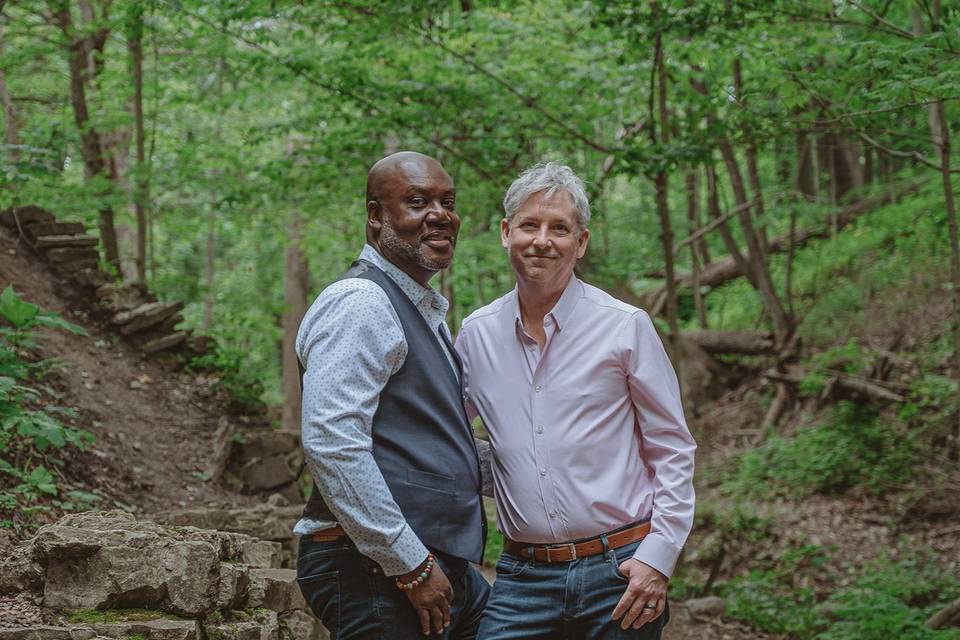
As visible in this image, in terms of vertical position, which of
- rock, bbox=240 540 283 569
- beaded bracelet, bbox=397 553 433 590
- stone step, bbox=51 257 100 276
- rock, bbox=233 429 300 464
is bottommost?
rock, bbox=233 429 300 464

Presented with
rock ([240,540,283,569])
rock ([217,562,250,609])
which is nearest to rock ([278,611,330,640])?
rock ([240,540,283,569])

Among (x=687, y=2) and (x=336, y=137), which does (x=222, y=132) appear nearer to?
(x=336, y=137)

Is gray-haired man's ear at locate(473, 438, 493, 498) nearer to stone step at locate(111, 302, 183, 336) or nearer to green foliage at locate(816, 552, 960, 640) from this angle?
green foliage at locate(816, 552, 960, 640)

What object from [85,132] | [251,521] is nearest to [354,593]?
[251,521]

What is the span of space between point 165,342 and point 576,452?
22.7ft

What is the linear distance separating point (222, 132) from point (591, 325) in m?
14.8

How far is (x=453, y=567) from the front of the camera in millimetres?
2451

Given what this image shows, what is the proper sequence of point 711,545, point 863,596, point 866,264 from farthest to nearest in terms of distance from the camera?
point 866,264 → point 711,545 → point 863,596

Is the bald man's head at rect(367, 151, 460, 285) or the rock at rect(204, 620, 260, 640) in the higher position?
the bald man's head at rect(367, 151, 460, 285)

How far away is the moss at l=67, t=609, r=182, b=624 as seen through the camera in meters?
2.72

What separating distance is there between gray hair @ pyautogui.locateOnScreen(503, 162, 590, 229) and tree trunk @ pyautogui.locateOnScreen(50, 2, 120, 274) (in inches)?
296

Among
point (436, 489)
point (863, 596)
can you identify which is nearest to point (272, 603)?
point (436, 489)

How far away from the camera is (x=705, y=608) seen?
7270mm

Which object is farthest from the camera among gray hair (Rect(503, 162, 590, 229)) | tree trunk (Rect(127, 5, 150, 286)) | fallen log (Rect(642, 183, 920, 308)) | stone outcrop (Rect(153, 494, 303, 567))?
fallen log (Rect(642, 183, 920, 308))
